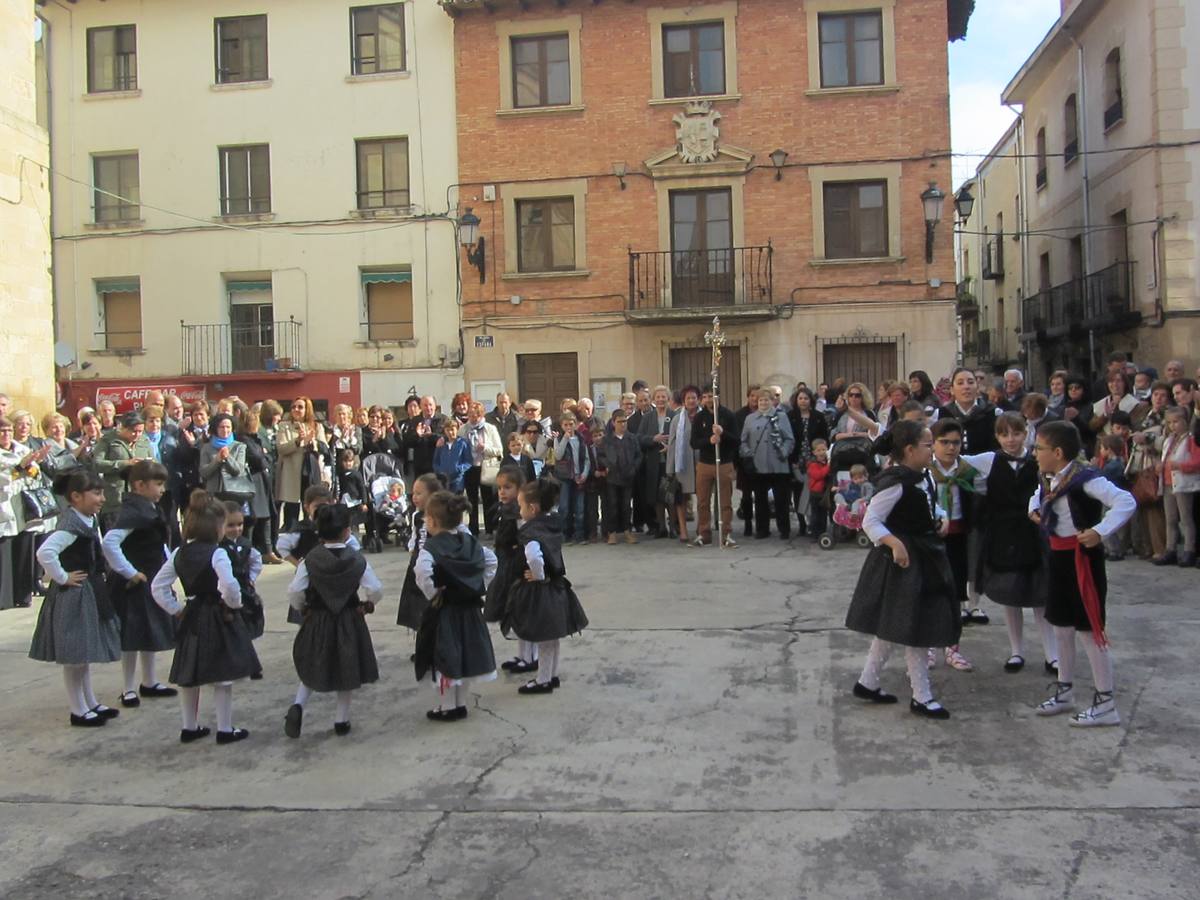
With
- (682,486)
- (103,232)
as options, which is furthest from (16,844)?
(103,232)

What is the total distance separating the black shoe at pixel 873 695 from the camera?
592 cm

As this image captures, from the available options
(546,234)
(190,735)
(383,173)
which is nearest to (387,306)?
(383,173)

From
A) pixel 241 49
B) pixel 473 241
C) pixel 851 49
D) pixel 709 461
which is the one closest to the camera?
pixel 709 461

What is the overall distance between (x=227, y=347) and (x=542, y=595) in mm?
18206

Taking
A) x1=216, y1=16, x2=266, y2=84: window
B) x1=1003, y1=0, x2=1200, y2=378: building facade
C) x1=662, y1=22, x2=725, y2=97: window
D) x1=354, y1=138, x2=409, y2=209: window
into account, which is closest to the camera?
x1=1003, y1=0, x2=1200, y2=378: building facade

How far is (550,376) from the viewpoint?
71.0 feet

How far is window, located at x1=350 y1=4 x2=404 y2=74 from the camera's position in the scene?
22.0 m

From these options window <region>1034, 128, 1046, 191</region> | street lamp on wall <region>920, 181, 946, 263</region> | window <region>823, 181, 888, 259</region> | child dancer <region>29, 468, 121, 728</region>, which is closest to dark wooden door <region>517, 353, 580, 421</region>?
window <region>823, 181, 888, 259</region>

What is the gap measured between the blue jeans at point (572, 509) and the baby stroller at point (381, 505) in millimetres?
1842

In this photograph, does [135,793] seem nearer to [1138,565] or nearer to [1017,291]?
[1138,565]

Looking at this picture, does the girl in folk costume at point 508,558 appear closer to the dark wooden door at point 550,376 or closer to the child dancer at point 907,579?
the child dancer at point 907,579

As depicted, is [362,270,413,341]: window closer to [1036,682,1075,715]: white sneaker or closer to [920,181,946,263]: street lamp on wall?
[920,181,946,263]: street lamp on wall

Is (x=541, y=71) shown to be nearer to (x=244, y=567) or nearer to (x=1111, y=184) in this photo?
(x=1111, y=184)

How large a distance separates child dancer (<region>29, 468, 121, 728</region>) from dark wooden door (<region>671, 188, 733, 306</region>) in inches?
618
